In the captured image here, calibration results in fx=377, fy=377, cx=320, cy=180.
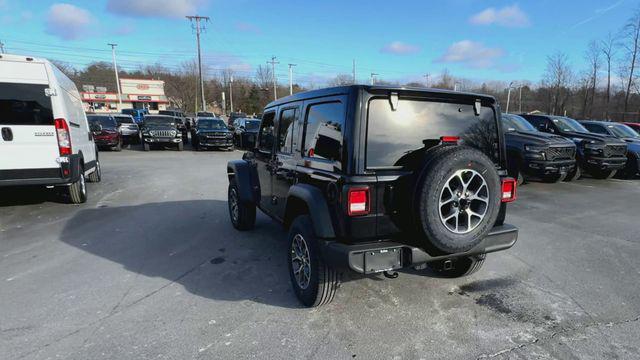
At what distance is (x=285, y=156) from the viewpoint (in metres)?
4.00

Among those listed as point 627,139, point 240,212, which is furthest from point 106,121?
point 627,139

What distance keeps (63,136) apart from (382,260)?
611 centimetres

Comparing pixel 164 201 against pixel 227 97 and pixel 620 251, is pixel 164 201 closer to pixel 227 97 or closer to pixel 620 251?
pixel 620 251

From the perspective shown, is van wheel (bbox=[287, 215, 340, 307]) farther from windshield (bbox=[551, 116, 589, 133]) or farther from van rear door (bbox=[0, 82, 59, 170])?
windshield (bbox=[551, 116, 589, 133])

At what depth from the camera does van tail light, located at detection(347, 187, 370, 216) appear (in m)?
2.80

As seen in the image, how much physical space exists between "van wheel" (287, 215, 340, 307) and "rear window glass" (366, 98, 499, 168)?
2.79 feet

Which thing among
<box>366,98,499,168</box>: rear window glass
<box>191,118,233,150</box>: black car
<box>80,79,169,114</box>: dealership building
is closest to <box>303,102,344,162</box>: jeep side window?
<box>366,98,499,168</box>: rear window glass

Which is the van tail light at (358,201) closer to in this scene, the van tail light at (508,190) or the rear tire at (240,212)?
the van tail light at (508,190)

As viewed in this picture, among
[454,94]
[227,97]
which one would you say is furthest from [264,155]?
[227,97]

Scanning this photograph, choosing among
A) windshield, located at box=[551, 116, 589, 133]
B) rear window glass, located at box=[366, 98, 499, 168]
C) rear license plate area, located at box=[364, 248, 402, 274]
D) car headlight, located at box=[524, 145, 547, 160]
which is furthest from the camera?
windshield, located at box=[551, 116, 589, 133]

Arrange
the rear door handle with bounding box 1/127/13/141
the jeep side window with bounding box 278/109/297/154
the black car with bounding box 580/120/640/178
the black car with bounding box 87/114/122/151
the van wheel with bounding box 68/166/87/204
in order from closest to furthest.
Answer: the jeep side window with bounding box 278/109/297/154, the rear door handle with bounding box 1/127/13/141, the van wheel with bounding box 68/166/87/204, the black car with bounding box 580/120/640/178, the black car with bounding box 87/114/122/151

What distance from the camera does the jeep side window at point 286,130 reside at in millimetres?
3920

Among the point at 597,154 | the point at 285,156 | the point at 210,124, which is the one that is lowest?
the point at 597,154

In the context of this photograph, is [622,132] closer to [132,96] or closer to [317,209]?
[317,209]
